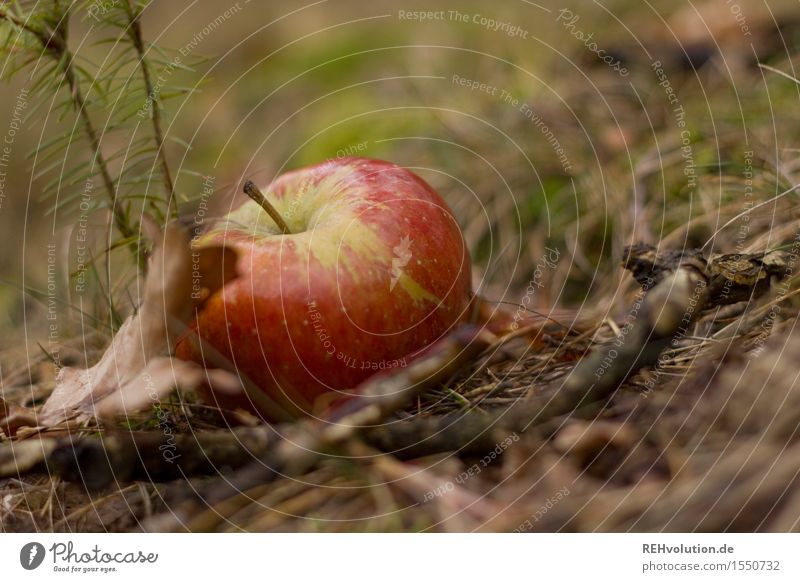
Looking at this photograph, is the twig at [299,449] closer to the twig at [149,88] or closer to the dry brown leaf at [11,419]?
the dry brown leaf at [11,419]

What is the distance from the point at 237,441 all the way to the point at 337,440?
0.09 meters

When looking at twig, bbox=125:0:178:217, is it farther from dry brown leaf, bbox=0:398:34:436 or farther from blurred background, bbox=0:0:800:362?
dry brown leaf, bbox=0:398:34:436

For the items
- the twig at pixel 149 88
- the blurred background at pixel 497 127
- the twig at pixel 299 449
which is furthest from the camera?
the blurred background at pixel 497 127

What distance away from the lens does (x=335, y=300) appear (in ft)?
2.33

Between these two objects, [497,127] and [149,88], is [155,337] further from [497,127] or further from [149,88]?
[497,127]

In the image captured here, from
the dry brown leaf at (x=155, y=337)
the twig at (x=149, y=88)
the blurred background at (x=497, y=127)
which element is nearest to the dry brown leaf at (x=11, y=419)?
the dry brown leaf at (x=155, y=337)

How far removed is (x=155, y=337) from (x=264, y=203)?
0.55 feet

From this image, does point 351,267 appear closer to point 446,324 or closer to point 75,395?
point 446,324

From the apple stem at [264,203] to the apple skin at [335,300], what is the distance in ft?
0.10

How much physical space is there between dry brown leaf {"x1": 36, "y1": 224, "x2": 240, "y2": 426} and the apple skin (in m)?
0.02

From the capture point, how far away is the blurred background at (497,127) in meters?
0.96

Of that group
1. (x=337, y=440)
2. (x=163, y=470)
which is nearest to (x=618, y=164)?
(x=337, y=440)
